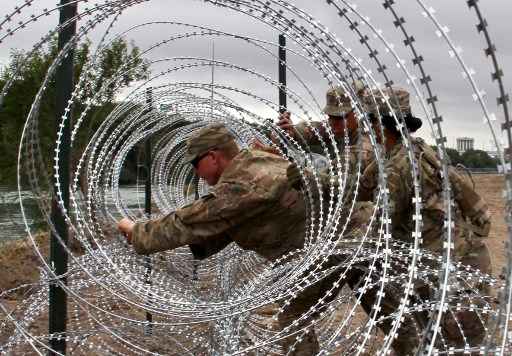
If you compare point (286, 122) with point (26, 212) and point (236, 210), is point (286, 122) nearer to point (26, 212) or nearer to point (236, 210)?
point (236, 210)

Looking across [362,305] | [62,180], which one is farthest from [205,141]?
[362,305]

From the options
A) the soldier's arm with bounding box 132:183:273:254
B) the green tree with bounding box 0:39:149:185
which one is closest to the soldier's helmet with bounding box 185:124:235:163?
the soldier's arm with bounding box 132:183:273:254

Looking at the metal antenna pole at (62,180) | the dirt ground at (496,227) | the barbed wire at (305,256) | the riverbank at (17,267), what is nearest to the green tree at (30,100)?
the riverbank at (17,267)

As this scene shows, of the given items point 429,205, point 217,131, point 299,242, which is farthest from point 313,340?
point 217,131

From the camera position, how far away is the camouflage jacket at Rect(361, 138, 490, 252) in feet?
13.5

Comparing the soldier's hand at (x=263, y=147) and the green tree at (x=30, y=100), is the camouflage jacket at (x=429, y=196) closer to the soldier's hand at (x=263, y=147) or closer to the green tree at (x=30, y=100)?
the soldier's hand at (x=263, y=147)

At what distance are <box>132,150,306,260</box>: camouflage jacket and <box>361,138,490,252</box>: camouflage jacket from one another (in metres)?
0.59

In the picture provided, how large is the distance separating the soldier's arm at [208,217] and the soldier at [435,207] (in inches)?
31.9

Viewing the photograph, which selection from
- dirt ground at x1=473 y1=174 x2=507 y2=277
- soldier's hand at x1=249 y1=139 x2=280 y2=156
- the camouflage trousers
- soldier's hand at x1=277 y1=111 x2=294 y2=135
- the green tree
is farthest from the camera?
the green tree

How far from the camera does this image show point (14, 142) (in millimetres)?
12961

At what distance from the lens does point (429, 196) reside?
4117 millimetres

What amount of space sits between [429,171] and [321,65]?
0.88 meters

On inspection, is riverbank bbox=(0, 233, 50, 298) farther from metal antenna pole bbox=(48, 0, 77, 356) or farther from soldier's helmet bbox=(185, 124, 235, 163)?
soldier's helmet bbox=(185, 124, 235, 163)

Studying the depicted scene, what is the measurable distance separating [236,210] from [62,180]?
1.13 meters
